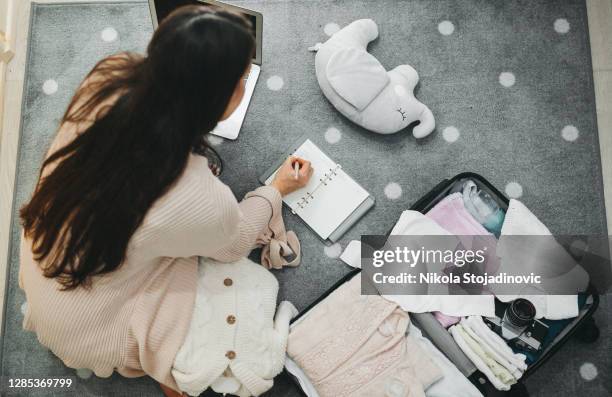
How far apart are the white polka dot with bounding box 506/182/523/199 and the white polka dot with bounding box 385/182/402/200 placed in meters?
0.30

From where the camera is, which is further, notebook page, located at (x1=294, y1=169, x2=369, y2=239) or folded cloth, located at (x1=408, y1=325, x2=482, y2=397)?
notebook page, located at (x1=294, y1=169, x2=369, y2=239)

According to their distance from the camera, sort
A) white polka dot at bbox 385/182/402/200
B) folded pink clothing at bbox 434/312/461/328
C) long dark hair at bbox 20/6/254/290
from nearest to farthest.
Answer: long dark hair at bbox 20/6/254/290 → folded pink clothing at bbox 434/312/461/328 → white polka dot at bbox 385/182/402/200

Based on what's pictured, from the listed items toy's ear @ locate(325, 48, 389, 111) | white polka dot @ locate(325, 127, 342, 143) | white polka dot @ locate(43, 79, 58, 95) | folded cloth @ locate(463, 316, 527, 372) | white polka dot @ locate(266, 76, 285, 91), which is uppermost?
toy's ear @ locate(325, 48, 389, 111)

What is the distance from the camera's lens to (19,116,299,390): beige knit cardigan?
91 cm

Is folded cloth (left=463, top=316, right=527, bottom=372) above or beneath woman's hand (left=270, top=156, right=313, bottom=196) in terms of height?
beneath

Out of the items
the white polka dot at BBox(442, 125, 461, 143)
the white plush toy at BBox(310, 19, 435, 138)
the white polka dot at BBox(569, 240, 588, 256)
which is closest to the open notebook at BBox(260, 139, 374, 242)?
the white plush toy at BBox(310, 19, 435, 138)

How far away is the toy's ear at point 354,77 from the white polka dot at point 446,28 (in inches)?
11.1

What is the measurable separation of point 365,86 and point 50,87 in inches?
35.1

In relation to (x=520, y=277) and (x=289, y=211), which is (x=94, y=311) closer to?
(x=289, y=211)

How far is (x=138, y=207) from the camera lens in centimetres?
86

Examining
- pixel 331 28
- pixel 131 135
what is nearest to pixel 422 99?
pixel 331 28

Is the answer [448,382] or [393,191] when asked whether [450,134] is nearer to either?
[393,191]

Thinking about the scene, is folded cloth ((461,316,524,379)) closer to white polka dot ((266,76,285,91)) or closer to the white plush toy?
the white plush toy

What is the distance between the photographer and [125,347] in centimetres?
109
